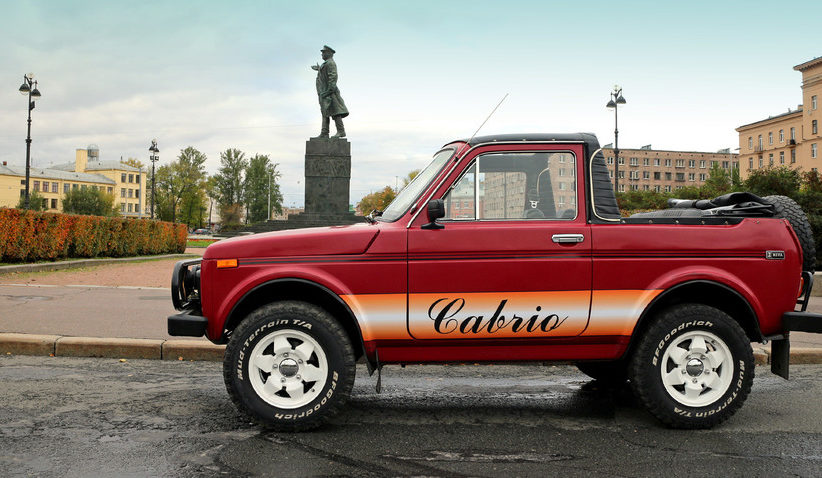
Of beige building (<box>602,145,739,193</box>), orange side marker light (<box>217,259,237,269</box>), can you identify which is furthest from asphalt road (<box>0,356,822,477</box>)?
beige building (<box>602,145,739,193</box>)

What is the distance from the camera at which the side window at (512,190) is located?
15.3ft

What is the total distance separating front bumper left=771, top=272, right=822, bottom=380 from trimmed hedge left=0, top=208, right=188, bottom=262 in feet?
58.7

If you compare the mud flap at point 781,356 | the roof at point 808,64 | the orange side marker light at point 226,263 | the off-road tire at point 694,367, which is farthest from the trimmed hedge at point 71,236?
the roof at point 808,64

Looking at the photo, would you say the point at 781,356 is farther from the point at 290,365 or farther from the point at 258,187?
the point at 258,187

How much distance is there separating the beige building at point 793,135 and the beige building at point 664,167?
39.1 m

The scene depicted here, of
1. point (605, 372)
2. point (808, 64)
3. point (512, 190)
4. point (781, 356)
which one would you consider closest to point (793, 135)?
point (808, 64)

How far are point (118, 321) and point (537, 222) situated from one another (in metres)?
6.35

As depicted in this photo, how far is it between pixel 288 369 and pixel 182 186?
314 ft

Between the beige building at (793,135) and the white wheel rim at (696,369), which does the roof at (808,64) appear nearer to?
the beige building at (793,135)

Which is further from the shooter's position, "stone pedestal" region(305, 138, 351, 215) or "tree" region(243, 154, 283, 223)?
"tree" region(243, 154, 283, 223)

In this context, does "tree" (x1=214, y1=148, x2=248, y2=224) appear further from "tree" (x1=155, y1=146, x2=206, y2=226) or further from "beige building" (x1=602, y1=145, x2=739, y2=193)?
"beige building" (x1=602, y1=145, x2=739, y2=193)

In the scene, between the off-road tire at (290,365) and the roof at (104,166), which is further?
the roof at (104,166)

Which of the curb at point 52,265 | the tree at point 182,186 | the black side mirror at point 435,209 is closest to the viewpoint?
the black side mirror at point 435,209

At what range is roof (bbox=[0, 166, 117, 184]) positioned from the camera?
118250 millimetres
